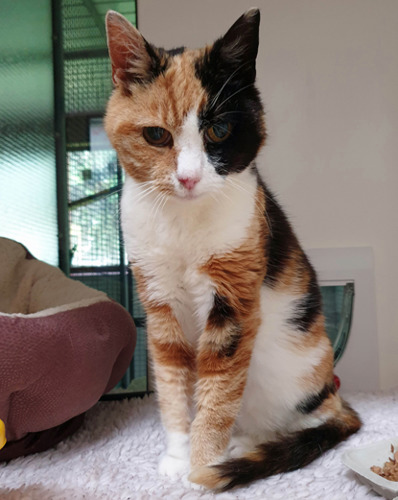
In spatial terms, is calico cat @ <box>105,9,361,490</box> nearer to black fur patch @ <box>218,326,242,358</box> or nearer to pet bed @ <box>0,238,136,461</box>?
black fur patch @ <box>218,326,242,358</box>

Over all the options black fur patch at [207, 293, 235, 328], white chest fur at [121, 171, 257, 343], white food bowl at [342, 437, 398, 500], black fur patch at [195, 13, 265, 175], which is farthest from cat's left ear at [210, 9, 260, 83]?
white food bowl at [342, 437, 398, 500]

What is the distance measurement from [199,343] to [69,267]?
2.88 ft

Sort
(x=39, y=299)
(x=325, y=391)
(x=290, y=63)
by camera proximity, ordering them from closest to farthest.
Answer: (x=325, y=391) < (x=39, y=299) < (x=290, y=63)

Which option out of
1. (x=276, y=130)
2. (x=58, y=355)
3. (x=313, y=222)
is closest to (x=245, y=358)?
(x=58, y=355)

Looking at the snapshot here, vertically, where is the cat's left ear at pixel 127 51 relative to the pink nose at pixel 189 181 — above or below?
above

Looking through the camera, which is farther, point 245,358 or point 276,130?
point 276,130

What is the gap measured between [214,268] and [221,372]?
0.21 meters

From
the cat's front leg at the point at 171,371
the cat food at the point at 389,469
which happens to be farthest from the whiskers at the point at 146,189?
the cat food at the point at 389,469

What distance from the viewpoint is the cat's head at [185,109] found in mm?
951

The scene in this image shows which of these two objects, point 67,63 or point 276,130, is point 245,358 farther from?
point 67,63

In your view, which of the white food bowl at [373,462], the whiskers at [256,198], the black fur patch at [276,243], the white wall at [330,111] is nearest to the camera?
the white food bowl at [373,462]

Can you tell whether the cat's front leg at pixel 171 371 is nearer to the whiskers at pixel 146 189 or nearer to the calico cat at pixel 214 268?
the calico cat at pixel 214 268

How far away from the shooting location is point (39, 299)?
57.6 inches

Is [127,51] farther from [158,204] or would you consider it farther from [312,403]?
[312,403]
